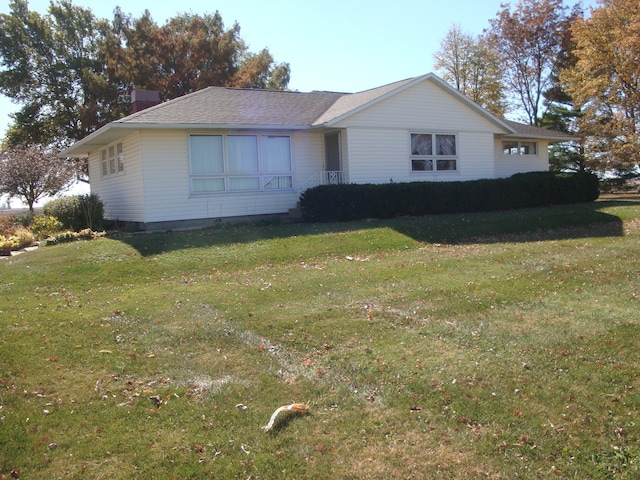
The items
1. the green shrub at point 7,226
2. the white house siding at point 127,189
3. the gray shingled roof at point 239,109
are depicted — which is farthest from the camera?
the green shrub at point 7,226

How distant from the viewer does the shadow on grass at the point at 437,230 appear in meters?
13.2

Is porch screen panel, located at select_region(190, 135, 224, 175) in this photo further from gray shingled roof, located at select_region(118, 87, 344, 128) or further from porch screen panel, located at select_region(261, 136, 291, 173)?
porch screen panel, located at select_region(261, 136, 291, 173)

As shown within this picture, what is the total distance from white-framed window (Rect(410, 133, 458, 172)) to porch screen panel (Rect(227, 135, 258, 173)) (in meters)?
5.84

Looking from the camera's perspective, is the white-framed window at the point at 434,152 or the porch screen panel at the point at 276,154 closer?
the porch screen panel at the point at 276,154

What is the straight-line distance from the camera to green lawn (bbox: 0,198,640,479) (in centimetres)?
382

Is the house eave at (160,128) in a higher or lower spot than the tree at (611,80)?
lower

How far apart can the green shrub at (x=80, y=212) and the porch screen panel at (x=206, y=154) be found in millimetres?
3683

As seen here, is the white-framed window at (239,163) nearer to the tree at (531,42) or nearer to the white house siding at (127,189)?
the white house siding at (127,189)

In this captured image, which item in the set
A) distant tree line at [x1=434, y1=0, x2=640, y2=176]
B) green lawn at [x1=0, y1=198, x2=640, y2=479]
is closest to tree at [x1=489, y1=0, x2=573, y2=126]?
distant tree line at [x1=434, y1=0, x2=640, y2=176]

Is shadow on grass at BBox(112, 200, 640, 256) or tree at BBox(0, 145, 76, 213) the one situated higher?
tree at BBox(0, 145, 76, 213)

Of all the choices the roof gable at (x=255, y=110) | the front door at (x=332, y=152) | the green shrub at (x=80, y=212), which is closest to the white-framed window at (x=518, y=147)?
the roof gable at (x=255, y=110)

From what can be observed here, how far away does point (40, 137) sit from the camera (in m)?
38.9

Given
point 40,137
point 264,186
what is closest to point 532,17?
point 264,186

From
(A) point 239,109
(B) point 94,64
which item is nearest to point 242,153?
(A) point 239,109
